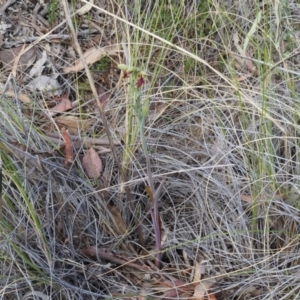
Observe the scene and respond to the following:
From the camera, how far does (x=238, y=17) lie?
2.03 meters

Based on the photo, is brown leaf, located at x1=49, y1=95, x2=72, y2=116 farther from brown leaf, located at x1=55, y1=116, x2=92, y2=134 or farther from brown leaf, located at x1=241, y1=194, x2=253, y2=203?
brown leaf, located at x1=241, y1=194, x2=253, y2=203

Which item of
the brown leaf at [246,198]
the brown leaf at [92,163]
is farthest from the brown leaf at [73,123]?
the brown leaf at [246,198]

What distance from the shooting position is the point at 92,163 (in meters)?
Result: 1.76

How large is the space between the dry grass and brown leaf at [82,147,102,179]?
0.09 feet

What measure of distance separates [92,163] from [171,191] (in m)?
0.25

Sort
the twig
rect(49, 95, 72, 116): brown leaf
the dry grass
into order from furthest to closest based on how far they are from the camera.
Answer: rect(49, 95, 72, 116): brown leaf < the twig < the dry grass

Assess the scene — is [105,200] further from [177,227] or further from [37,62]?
[37,62]

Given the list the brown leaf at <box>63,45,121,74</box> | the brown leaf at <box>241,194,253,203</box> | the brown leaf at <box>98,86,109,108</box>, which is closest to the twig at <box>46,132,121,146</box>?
the brown leaf at <box>98,86,109,108</box>

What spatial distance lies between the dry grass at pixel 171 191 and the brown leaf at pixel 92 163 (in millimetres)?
Answer: 26

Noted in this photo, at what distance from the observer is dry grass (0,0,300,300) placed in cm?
154

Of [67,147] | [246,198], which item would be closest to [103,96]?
[67,147]

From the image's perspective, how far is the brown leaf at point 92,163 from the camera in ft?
5.72

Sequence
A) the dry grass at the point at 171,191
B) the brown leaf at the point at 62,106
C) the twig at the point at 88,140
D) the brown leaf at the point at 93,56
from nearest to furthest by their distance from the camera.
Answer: the dry grass at the point at 171,191 → the twig at the point at 88,140 → the brown leaf at the point at 62,106 → the brown leaf at the point at 93,56

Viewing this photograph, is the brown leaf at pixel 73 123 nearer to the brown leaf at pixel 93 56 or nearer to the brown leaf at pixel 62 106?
the brown leaf at pixel 62 106
